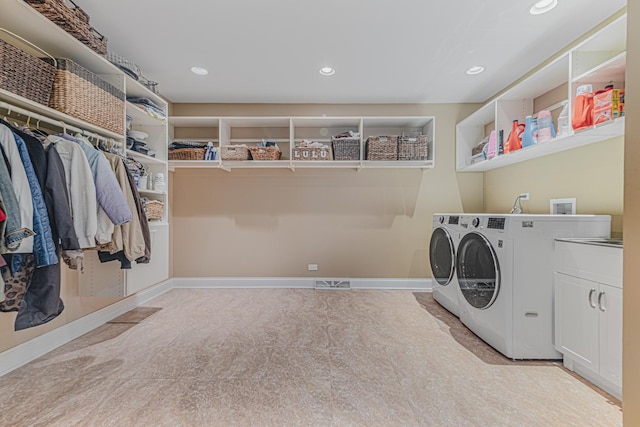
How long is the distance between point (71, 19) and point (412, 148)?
9.85 ft

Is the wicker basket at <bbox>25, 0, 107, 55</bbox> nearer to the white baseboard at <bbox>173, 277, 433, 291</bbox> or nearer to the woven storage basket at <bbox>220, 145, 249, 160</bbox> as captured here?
the woven storage basket at <bbox>220, 145, 249, 160</bbox>

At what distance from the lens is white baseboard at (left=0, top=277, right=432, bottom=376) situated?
1828mm

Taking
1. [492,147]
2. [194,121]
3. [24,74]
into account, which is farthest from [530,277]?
[194,121]

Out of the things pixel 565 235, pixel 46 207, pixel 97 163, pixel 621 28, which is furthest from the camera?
pixel 565 235

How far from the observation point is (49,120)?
167cm

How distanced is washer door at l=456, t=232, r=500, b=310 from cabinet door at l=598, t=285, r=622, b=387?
520 millimetres

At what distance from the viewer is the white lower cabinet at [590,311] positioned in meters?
1.47

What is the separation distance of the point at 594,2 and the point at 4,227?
3478 millimetres

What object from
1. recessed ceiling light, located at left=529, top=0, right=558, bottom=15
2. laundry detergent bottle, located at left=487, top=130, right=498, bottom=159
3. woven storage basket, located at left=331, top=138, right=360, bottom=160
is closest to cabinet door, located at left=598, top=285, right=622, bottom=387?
laundry detergent bottle, located at left=487, top=130, right=498, bottom=159

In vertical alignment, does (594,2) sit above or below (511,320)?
above

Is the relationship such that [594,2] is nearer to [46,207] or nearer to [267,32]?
[267,32]

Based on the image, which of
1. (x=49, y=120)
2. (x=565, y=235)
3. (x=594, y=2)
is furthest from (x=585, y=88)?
(x=49, y=120)

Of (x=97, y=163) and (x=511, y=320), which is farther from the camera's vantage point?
(x=511, y=320)

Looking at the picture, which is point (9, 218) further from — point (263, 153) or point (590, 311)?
point (590, 311)
